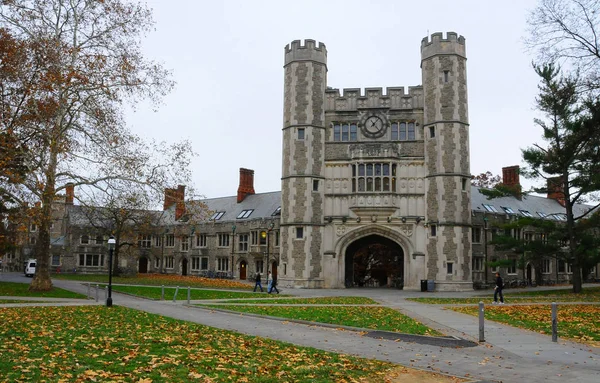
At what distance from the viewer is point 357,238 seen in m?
35.2

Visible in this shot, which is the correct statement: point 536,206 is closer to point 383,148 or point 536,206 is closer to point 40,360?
point 383,148

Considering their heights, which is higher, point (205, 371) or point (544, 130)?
point (544, 130)

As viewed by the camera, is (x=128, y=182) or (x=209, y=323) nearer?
(x=209, y=323)

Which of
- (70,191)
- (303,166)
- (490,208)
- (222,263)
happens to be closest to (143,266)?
(222,263)

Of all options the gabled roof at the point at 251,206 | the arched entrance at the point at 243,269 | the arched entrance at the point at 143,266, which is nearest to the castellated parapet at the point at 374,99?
the gabled roof at the point at 251,206

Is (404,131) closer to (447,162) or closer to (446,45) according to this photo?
(447,162)

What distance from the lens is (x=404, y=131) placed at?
35.7 meters

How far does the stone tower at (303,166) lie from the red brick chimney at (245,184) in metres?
18.5

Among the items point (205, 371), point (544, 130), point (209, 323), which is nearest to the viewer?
point (205, 371)

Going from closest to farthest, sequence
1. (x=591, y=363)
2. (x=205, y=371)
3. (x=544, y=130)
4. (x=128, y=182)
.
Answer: (x=205, y=371)
(x=591, y=363)
(x=128, y=182)
(x=544, y=130)

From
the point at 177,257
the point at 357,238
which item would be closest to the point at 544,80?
the point at 357,238

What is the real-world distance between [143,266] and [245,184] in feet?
52.1

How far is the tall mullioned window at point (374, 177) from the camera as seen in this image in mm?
35125

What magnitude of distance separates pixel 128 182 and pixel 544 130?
80.2 feet
